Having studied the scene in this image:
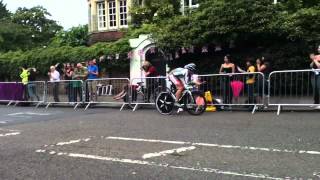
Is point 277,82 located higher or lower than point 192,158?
higher

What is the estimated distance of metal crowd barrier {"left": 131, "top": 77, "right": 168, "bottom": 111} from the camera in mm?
16281

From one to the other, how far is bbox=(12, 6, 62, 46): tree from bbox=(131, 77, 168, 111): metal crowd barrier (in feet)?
149

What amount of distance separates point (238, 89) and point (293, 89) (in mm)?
1595

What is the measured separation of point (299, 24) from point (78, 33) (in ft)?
74.2

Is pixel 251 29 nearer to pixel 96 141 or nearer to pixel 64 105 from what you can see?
pixel 64 105

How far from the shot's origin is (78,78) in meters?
19.4

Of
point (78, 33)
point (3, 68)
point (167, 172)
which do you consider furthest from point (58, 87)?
point (78, 33)

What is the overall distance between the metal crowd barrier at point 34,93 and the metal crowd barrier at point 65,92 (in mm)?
271

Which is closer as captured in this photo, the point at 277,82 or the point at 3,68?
the point at 277,82

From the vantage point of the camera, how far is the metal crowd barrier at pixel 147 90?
53.4 ft

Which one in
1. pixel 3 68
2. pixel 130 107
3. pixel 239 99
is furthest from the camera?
pixel 3 68

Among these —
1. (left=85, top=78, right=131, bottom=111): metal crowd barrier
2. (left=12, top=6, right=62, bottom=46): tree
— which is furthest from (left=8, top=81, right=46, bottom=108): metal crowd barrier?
(left=12, top=6, right=62, bottom=46): tree

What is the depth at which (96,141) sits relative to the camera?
31.7 feet

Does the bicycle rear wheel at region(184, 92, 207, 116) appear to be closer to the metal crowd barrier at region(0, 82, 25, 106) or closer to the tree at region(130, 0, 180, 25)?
the metal crowd barrier at region(0, 82, 25, 106)
